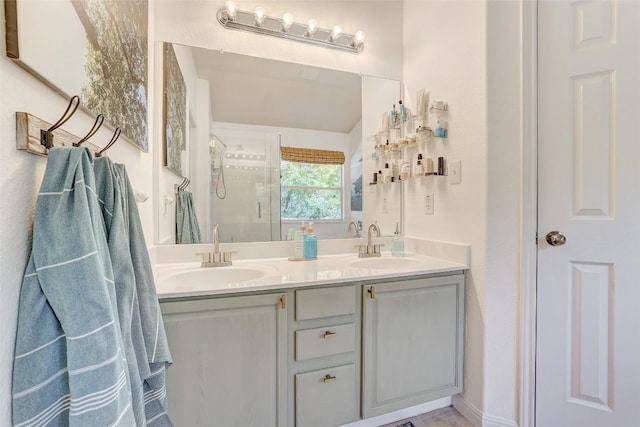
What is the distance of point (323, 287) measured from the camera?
1280mm

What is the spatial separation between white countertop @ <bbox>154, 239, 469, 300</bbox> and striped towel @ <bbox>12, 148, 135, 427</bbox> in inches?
19.7

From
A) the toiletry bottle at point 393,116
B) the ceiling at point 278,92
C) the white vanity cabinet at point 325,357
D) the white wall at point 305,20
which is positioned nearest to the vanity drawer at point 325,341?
the white vanity cabinet at point 325,357

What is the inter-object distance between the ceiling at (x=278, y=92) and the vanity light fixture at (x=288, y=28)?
6.5 inches

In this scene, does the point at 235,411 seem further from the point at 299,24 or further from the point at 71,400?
the point at 299,24

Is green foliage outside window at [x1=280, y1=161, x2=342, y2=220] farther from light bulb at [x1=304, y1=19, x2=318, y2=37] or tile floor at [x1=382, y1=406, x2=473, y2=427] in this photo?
tile floor at [x1=382, y1=406, x2=473, y2=427]

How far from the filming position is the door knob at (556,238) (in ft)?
4.37

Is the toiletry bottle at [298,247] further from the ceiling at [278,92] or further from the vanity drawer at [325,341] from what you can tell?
the ceiling at [278,92]

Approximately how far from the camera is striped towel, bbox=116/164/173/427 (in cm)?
83

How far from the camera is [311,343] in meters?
1.26

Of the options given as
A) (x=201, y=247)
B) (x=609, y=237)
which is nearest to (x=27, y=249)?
(x=201, y=247)

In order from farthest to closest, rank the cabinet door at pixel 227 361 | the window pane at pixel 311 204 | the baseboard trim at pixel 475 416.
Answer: the window pane at pixel 311 204
the baseboard trim at pixel 475 416
the cabinet door at pixel 227 361

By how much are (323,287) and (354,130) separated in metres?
1.20

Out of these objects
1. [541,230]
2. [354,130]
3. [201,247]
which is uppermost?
[354,130]

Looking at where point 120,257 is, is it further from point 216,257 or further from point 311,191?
point 311,191
